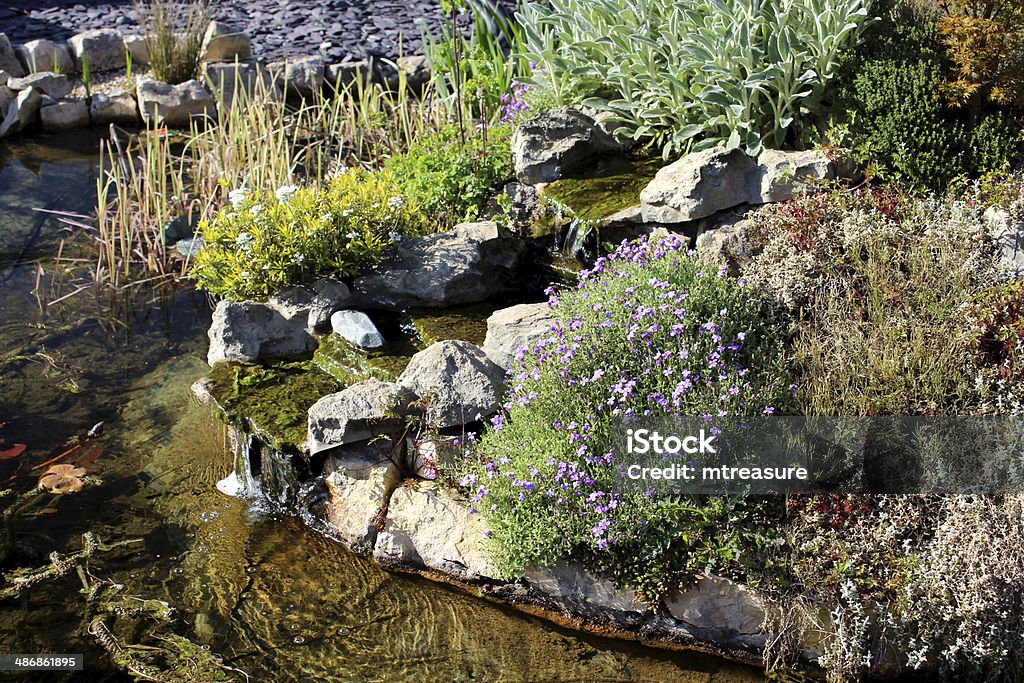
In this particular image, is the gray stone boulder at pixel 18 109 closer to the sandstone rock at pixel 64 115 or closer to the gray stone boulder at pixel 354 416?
the sandstone rock at pixel 64 115

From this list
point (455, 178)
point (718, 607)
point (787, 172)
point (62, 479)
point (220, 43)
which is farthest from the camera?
point (220, 43)

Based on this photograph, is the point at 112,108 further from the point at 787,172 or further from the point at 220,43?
the point at 787,172

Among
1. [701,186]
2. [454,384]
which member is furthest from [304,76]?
[454,384]

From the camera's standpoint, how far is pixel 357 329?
534 cm

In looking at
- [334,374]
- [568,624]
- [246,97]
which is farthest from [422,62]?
[568,624]

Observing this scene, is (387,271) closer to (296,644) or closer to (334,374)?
(334,374)

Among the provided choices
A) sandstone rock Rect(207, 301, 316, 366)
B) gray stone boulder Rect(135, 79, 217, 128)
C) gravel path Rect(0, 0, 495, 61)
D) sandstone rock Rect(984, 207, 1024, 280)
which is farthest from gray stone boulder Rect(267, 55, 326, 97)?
sandstone rock Rect(984, 207, 1024, 280)

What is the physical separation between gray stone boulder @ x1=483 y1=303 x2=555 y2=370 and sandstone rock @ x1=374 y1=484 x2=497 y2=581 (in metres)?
0.86

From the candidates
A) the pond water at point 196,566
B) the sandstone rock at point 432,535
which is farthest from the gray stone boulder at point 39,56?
the sandstone rock at point 432,535

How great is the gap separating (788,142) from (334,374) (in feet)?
10.3

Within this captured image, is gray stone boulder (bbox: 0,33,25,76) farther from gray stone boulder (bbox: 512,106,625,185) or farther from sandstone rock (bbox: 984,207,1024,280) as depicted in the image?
sandstone rock (bbox: 984,207,1024,280)

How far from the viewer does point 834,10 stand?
5.32 metres

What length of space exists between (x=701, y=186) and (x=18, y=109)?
7286 millimetres

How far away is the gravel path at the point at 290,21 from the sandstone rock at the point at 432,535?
700 centimetres
